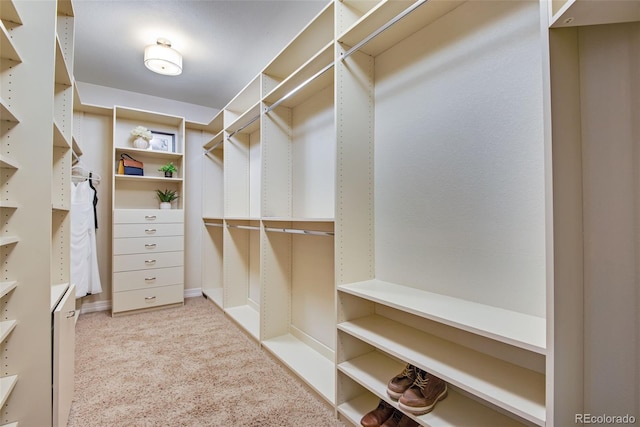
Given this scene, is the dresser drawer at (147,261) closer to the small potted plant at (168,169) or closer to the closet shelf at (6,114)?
the small potted plant at (168,169)

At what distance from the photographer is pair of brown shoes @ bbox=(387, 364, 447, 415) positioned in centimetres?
110

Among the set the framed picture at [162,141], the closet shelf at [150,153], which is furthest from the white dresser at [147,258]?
the framed picture at [162,141]

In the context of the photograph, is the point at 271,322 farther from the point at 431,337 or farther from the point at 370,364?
the point at 431,337

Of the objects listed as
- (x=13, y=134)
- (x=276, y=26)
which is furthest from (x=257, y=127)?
(x=13, y=134)

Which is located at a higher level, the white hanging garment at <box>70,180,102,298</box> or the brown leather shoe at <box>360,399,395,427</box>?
the white hanging garment at <box>70,180,102,298</box>

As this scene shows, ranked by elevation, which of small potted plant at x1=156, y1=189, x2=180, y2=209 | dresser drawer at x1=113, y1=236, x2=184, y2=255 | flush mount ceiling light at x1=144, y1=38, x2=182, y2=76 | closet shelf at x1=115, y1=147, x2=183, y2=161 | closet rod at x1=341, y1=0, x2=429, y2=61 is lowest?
dresser drawer at x1=113, y1=236, x2=184, y2=255

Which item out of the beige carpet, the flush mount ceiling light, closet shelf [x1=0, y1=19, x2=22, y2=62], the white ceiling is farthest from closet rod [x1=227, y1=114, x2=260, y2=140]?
the beige carpet

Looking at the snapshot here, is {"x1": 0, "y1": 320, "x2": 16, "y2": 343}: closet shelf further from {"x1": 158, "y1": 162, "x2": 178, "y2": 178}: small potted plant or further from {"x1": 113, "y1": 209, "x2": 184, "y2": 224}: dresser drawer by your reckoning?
{"x1": 158, "y1": 162, "x2": 178, "y2": 178}: small potted plant

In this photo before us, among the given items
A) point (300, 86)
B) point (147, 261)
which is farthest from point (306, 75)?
point (147, 261)

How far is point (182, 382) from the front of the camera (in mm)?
1813

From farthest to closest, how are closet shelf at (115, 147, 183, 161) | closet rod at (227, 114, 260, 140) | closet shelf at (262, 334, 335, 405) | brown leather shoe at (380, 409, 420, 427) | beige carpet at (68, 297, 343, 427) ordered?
closet shelf at (115, 147, 183, 161), closet rod at (227, 114, 260, 140), closet shelf at (262, 334, 335, 405), beige carpet at (68, 297, 343, 427), brown leather shoe at (380, 409, 420, 427)

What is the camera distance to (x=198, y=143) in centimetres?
383

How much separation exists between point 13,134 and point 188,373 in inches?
63.9

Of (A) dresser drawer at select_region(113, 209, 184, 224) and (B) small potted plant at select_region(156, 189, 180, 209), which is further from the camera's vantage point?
(B) small potted plant at select_region(156, 189, 180, 209)
